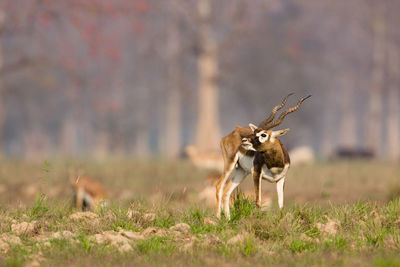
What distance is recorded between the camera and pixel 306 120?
156 ft

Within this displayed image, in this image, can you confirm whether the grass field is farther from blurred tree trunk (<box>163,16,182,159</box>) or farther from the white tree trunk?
the white tree trunk

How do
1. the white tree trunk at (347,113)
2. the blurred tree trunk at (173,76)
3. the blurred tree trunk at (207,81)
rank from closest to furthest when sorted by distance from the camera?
the blurred tree trunk at (207,81)
the blurred tree trunk at (173,76)
the white tree trunk at (347,113)

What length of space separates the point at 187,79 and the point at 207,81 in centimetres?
1425

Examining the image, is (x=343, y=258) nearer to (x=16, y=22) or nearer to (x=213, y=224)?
(x=213, y=224)

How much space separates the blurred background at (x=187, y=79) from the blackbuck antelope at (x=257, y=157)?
2.99 ft

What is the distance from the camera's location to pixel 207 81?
27.1 meters

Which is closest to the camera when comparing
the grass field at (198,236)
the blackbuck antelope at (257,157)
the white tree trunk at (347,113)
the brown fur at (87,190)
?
the grass field at (198,236)

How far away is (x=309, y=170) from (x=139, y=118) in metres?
38.5

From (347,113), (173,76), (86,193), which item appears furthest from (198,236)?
(347,113)

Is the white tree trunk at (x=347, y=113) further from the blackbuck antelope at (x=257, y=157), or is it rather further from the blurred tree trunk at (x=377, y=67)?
the blackbuck antelope at (x=257, y=157)

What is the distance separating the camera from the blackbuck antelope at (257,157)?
7348mm

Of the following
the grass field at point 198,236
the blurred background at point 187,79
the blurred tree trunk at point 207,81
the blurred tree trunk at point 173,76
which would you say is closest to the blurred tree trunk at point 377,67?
the blurred background at point 187,79

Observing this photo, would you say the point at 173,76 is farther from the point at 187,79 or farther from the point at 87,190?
the point at 87,190

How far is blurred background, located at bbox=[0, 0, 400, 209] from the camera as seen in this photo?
18953mm
